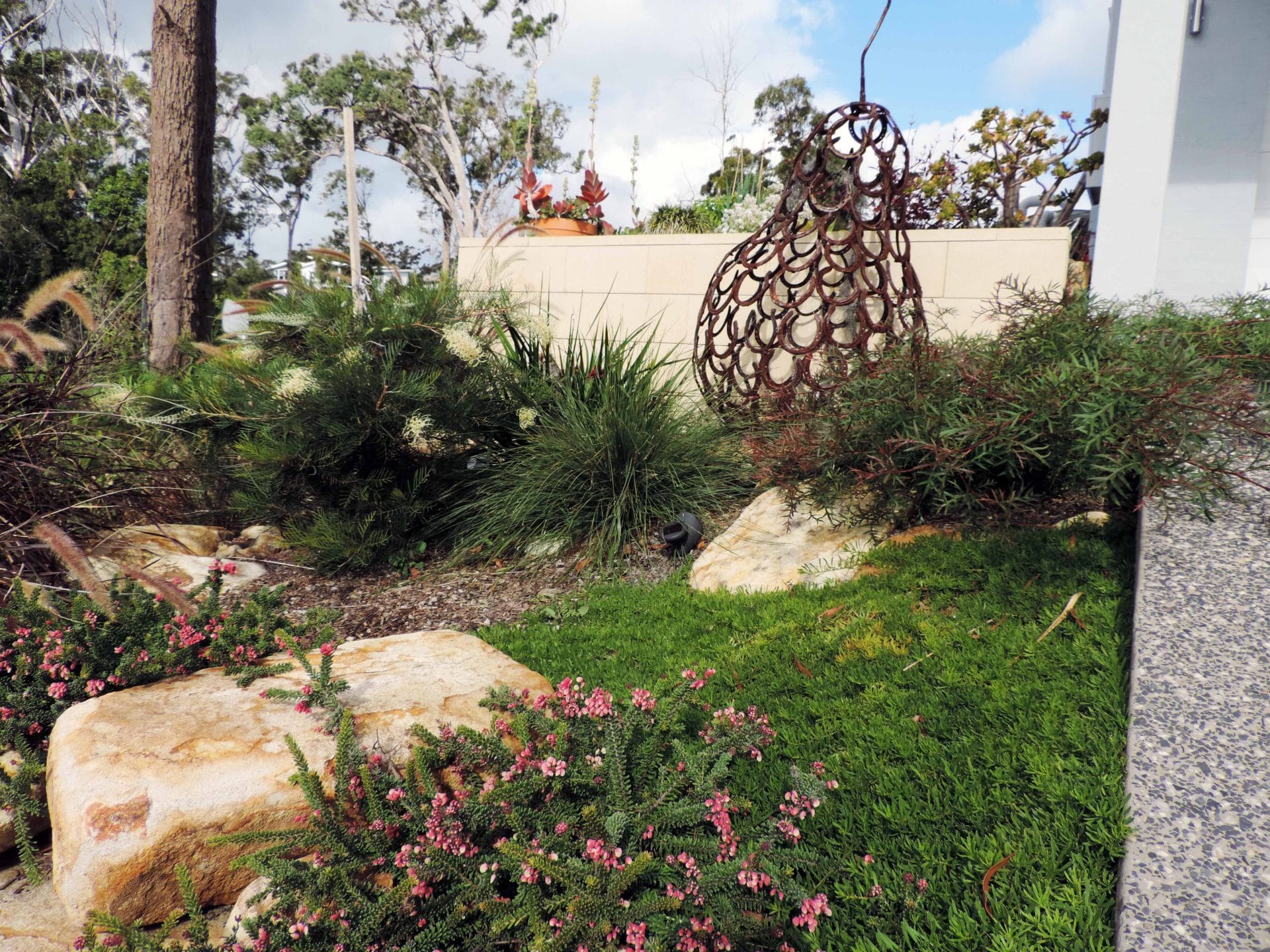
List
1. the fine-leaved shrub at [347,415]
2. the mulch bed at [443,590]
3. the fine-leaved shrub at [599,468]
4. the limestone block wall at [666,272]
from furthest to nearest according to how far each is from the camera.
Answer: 1. the limestone block wall at [666,272]
2. the fine-leaved shrub at [599,468]
3. the fine-leaved shrub at [347,415]
4. the mulch bed at [443,590]

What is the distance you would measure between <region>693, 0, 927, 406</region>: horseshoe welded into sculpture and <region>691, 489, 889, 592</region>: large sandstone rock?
0.78m

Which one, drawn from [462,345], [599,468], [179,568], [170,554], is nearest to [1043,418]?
[599,468]

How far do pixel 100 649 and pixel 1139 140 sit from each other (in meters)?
6.79

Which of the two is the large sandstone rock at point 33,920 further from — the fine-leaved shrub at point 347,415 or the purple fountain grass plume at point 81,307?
the fine-leaved shrub at point 347,415

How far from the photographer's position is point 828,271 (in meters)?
5.28

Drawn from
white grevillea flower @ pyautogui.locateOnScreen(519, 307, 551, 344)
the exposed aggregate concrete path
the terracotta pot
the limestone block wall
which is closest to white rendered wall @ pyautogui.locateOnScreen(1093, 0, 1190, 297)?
the limestone block wall

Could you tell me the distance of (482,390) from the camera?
4.86 m

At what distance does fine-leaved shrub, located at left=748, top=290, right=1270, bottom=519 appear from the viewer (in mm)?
2779

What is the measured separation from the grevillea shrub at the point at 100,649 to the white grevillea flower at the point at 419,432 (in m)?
1.58

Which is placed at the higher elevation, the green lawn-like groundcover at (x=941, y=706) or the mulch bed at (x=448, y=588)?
the green lawn-like groundcover at (x=941, y=706)

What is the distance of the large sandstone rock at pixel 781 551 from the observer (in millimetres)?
3682

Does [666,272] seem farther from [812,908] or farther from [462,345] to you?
[812,908]

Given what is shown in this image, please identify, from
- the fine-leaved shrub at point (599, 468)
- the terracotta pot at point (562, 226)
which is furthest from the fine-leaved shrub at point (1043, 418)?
the terracotta pot at point (562, 226)

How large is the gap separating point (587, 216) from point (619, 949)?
6.96m
